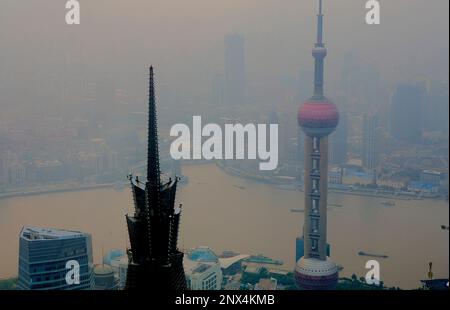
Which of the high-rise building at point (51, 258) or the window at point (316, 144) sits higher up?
the window at point (316, 144)

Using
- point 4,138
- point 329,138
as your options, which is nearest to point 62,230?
point 4,138

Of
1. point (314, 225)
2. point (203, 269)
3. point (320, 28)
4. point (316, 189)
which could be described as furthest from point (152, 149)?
point (314, 225)

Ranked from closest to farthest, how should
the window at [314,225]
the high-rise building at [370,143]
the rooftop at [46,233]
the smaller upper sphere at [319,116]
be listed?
the rooftop at [46,233]
the high-rise building at [370,143]
the smaller upper sphere at [319,116]
the window at [314,225]

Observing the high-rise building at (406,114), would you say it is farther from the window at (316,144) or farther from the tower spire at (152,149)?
the tower spire at (152,149)

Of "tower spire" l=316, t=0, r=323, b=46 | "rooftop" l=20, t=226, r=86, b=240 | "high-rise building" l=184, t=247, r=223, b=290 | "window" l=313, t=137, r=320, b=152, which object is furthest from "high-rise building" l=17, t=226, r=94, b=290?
"window" l=313, t=137, r=320, b=152

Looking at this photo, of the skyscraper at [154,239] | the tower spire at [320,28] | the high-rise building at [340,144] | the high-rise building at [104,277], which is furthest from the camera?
the high-rise building at [340,144]

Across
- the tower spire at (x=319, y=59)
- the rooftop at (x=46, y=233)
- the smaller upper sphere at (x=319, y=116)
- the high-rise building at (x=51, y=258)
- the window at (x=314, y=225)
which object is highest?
the tower spire at (x=319, y=59)

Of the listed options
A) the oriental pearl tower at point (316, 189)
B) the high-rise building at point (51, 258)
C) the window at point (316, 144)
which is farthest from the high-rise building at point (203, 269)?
the window at point (316, 144)
